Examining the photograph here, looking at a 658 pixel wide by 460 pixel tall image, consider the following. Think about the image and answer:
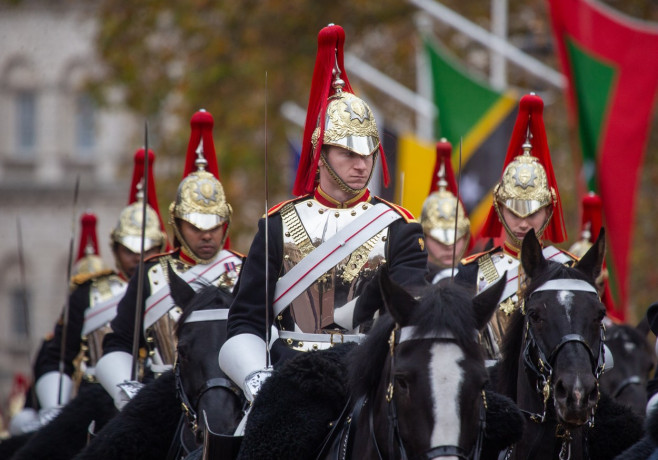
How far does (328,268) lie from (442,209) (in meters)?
4.91

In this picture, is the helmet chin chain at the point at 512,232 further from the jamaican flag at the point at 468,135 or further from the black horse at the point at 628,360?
the jamaican flag at the point at 468,135

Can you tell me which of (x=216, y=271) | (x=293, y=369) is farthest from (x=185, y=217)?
(x=293, y=369)

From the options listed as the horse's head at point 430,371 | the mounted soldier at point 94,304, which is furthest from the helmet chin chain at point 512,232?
the mounted soldier at point 94,304

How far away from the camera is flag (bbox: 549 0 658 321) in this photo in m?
15.0

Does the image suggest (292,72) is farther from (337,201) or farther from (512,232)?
(337,201)

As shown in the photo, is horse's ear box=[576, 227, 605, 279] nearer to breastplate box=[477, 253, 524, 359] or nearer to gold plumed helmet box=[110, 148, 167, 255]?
breastplate box=[477, 253, 524, 359]

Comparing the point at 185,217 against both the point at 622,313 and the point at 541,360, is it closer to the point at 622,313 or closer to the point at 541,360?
the point at 541,360

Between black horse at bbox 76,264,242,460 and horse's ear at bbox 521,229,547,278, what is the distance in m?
1.56

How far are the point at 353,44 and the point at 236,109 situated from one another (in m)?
2.45

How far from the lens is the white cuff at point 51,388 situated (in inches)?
469

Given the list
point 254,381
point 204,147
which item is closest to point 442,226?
point 204,147

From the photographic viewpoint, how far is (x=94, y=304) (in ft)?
38.7

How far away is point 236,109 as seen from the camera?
2536 cm

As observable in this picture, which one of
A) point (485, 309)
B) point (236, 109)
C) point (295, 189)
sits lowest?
point (485, 309)
